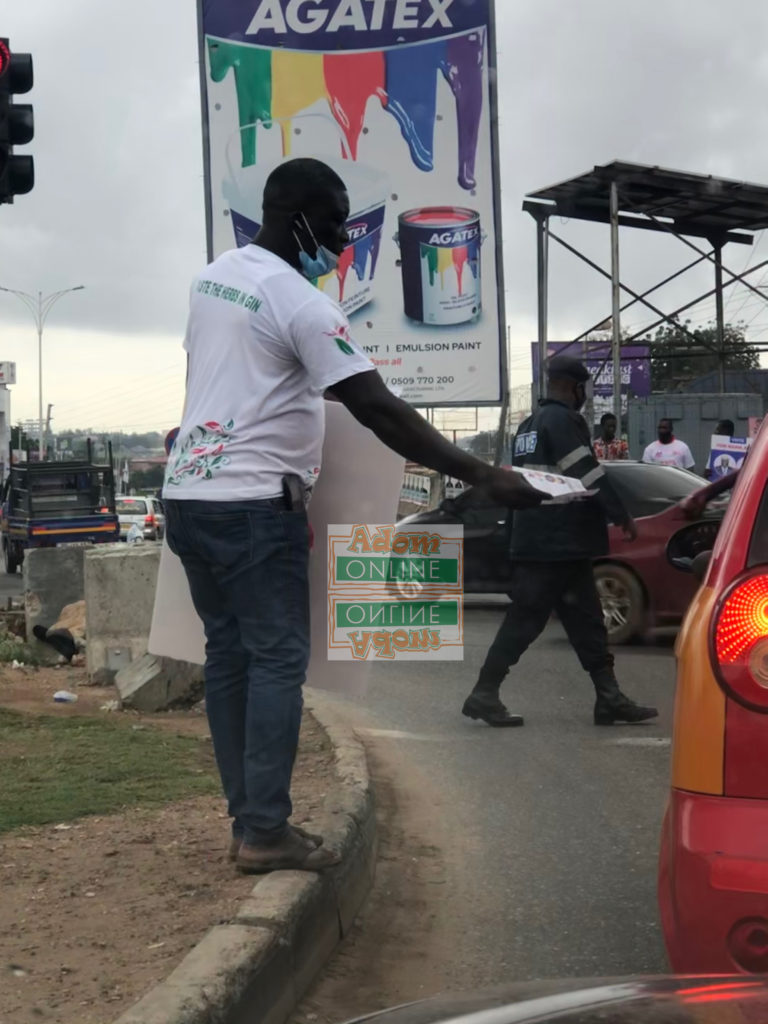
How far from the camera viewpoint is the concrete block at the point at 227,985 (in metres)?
2.90

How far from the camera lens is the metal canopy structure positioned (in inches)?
835

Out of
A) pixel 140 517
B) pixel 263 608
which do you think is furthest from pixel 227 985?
pixel 140 517

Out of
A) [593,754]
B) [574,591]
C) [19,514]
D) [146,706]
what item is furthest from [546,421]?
[19,514]

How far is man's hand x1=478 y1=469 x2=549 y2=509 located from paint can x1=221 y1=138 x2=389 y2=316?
778 centimetres

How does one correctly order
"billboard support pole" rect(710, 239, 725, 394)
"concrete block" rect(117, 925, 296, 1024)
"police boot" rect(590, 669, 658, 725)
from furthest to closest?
1. "billboard support pole" rect(710, 239, 725, 394)
2. "police boot" rect(590, 669, 658, 725)
3. "concrete block" rect(117, 925, 296, 1024)

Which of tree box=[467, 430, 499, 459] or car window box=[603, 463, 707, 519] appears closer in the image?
car window box=[603, 463, 707, 519]

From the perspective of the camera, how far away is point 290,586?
12.7 ft

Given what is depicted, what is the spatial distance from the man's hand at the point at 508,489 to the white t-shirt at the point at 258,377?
44 cm

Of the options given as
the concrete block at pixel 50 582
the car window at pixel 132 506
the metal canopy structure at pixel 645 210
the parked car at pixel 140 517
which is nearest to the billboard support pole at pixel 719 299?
the metal canopy structure at pixel 645 210

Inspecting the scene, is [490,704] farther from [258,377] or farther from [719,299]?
[719,299]

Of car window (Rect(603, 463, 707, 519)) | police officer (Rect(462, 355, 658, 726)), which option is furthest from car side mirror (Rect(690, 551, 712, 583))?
car window (Rect(603, 463, 707, 519))

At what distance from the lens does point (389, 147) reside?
11.4 meters

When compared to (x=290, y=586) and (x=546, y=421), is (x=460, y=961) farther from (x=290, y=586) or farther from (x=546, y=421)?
(x=546, y=421)

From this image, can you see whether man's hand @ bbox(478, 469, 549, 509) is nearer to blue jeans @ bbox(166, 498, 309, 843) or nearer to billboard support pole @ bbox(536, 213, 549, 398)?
blue jeans @ bbox(166, 498, 309, 843)
